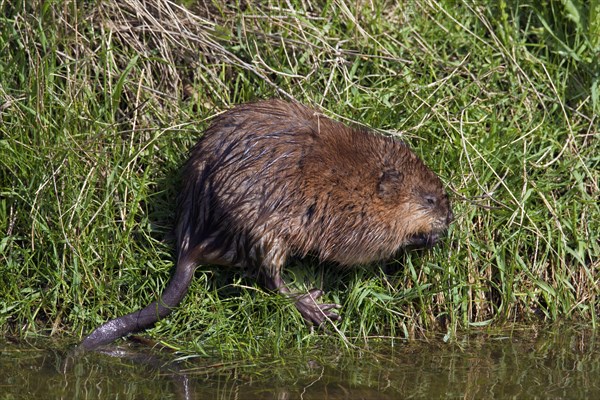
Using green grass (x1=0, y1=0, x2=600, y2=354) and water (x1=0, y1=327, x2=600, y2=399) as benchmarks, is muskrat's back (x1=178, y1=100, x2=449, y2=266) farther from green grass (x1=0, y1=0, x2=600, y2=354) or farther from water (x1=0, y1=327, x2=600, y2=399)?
water (x1=0, y1=327, x2=600, y2=399)

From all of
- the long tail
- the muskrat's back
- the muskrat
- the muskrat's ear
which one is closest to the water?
the long tail

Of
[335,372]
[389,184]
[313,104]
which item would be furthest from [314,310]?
[313,104]

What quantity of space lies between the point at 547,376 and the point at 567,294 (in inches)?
25.6

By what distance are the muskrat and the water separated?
23cm

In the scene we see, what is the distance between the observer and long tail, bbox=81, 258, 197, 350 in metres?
4.00

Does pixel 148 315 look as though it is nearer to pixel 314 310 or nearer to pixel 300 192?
pixel 314 310

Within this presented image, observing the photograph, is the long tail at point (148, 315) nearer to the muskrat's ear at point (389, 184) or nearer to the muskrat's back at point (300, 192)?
the muskrat's back at point (300, 192)

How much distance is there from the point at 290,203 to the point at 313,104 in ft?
2.38

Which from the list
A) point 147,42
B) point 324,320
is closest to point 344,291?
point 324,320

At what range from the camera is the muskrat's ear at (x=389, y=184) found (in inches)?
168

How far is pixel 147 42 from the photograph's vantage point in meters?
4.86

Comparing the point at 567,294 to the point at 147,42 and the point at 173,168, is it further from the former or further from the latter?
the point at 147,42

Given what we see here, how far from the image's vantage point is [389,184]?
169 inches

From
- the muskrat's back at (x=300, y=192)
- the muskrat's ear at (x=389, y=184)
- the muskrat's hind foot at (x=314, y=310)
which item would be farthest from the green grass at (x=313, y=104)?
the muskrat's ear at (x=389, y=184)
